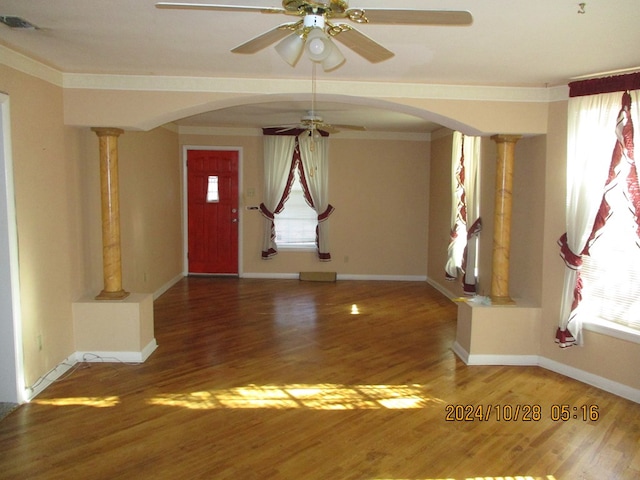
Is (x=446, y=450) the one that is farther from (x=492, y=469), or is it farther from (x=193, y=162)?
(x=193, y=162)

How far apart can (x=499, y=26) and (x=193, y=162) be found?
621 centimetres

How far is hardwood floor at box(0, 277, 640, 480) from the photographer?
2.80 metres

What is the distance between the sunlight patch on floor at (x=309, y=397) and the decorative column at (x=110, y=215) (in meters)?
1.27

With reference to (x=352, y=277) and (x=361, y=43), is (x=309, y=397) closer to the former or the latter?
(x=361, y=43)

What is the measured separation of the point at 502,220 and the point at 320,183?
4.02 m

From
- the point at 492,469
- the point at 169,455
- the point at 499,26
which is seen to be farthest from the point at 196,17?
the point at 492,469

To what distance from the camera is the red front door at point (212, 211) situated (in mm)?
8156

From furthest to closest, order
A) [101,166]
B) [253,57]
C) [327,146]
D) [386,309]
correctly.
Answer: [327,146] < [386,309] < [101,166] < [253,57]

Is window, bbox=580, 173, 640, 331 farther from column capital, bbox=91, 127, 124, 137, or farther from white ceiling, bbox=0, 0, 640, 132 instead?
column capital, bbox=91, 127, 124, 137

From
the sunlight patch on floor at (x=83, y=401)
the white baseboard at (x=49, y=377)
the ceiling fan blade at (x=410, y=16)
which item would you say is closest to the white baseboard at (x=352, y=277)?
the white baseboard at (x=49, y=377)

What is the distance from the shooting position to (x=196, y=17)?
8.80 feet

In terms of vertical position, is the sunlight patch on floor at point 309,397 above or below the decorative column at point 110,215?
below

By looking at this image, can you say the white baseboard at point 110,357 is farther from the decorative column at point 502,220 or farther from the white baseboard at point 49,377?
the decorative column at point 502,220

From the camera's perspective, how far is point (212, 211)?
8.24m
